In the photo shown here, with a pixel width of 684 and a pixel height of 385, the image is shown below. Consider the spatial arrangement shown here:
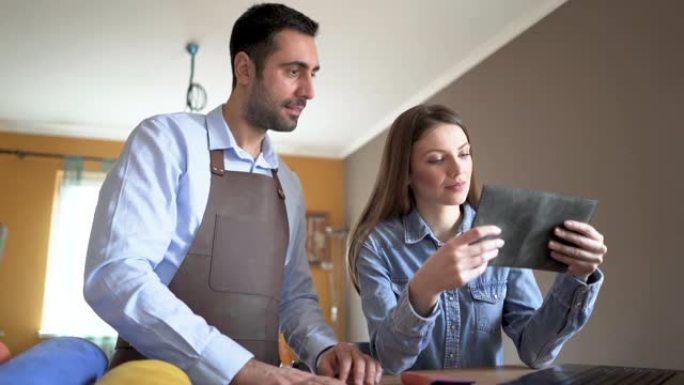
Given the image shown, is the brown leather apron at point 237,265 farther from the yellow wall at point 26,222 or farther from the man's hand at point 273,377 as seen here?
the yellow wall at point 26,222

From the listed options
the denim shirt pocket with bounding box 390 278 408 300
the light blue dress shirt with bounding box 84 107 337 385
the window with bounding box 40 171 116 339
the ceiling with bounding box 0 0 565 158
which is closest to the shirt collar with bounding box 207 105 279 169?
the light blue dress shirt with bounding box 84 107 337 385

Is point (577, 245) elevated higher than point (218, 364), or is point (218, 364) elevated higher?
point (577, 245)

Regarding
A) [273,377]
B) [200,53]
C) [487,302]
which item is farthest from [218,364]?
[200,53]

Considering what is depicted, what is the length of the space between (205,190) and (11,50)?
2877 mm

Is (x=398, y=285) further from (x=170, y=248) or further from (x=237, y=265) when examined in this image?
(x=170, y=248)

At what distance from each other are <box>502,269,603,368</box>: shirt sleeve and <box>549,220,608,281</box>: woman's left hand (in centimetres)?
7

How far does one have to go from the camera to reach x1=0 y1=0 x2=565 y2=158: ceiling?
2705 mm

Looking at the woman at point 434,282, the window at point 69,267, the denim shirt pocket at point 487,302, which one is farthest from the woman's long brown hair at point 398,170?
the window at point 69,267

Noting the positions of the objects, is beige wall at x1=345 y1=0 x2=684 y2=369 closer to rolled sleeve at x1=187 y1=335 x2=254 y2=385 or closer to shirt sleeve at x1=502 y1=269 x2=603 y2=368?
shirt sleeve at x1=502 y1=269 x2=603 y2=368

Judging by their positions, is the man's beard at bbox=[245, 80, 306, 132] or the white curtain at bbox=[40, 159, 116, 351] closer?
the man's beard at bbox=[245, 80, 306, 132]

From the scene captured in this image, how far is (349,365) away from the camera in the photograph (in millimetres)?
878

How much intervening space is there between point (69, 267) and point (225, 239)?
4.03 meters

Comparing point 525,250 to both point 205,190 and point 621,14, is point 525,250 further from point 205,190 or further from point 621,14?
point 621,14

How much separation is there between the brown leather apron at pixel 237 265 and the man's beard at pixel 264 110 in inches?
5.5
